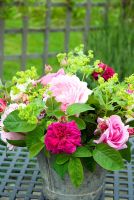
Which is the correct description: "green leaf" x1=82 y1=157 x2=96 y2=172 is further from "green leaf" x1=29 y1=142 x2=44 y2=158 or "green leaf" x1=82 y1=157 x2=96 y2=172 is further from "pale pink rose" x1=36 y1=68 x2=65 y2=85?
"pale pink rose" x1=36 y1=68 x2=65 y2=85

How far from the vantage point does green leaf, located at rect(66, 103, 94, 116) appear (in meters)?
1.46

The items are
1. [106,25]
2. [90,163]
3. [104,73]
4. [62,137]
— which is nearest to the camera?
[62,137]

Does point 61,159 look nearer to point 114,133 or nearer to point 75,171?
point 75,171

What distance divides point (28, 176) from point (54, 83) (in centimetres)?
52

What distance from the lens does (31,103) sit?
57.9 inches

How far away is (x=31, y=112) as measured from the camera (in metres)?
1.46

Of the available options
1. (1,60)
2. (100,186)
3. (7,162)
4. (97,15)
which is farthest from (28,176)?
(97,15)

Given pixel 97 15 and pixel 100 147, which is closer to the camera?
pixel 100 147

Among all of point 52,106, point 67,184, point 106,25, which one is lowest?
point 106,25

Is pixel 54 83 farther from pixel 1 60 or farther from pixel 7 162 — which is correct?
pixel 1 60

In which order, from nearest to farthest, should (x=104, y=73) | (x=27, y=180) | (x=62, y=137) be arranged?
1. (x=62, y=137)
2. (x=104, y=73)
3. (x=27, y=180)

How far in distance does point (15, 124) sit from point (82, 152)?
0.64ft

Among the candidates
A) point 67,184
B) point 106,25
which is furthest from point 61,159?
point 106,25

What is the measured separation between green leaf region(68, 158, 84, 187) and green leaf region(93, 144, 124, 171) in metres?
0.05
